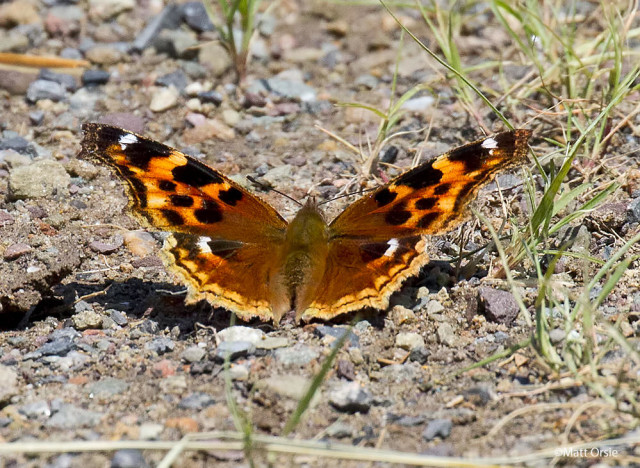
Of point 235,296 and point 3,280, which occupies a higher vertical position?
point 235,296

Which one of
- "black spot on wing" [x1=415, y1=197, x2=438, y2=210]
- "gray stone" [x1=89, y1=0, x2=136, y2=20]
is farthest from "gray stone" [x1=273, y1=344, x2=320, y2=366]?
"gray stone" [x1=89, y1=0, x2=136, y2=20]

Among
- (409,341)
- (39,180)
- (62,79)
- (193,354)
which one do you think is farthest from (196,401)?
(62,79)

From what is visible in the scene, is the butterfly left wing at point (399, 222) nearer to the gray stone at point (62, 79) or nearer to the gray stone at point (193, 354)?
the gray stone at point (193, 354)

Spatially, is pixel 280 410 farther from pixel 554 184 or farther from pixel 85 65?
pixel 85 65

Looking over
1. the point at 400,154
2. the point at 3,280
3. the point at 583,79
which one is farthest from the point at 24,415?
the point at 583,79

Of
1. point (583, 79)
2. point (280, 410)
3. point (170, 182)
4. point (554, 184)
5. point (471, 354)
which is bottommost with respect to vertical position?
point (280, 410)

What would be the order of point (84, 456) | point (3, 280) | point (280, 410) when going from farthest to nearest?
point (3, 280) → point (280, 410) → point (84, 456)

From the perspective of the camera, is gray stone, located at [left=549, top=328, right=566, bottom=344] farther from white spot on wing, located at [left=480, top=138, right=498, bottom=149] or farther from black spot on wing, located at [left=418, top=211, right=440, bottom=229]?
white spot on wing, located at [left=480, top=138, right=498, bottom=149]

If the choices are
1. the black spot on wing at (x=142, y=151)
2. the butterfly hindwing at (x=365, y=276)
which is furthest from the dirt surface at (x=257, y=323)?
the black spot on wing at (x=142, y=151)
